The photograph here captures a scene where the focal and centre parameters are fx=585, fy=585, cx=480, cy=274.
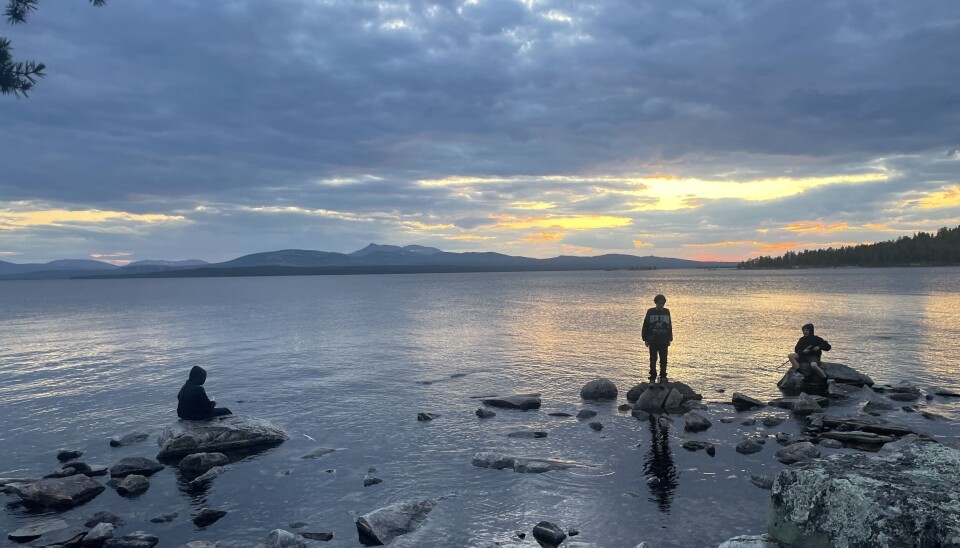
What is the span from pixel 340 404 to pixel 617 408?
490 inches

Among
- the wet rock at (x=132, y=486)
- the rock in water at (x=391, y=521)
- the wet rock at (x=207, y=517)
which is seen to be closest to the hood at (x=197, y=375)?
the wet rock at (x=132, y=486)

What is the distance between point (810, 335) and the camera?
95.1 feet

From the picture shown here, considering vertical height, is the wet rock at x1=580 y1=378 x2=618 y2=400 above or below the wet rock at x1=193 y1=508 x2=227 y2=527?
above

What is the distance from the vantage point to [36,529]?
1373cm

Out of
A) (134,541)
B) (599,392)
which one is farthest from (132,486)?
(599,392)

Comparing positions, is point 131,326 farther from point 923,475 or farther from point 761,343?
point 923,475

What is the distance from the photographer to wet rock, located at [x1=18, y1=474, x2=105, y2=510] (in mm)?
15273

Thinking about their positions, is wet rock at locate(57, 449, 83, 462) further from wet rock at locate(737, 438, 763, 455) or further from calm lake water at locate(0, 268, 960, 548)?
wet rock at locate(737, 438, 763, 455)

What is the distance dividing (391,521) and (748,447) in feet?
37.2

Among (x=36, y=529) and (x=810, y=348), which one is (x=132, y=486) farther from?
(x=810, y=348)

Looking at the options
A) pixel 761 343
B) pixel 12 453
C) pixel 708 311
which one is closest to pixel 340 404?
pixel 12 453

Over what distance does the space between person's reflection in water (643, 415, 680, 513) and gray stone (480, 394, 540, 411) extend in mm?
5613

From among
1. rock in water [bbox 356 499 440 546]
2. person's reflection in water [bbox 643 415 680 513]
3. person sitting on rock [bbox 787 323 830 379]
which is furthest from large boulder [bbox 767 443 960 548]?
person sitting on rock [bbox 787 323 830 379]

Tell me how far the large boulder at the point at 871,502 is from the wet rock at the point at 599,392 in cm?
1649
